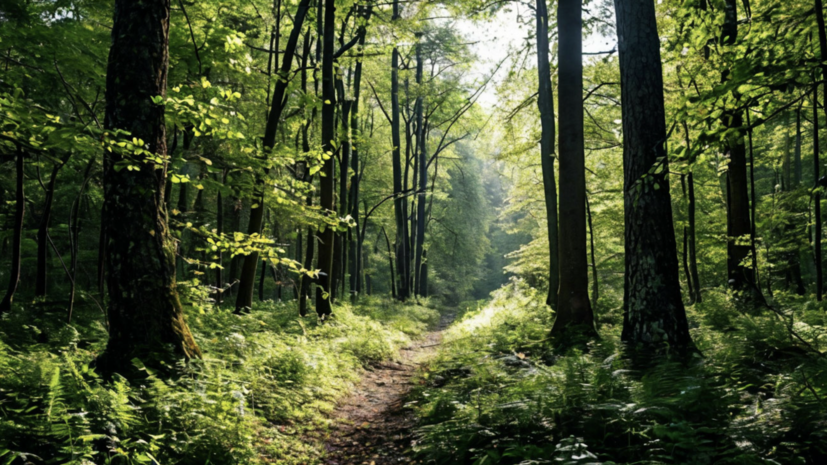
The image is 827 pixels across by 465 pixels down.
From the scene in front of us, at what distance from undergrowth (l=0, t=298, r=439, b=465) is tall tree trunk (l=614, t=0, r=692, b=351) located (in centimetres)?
408

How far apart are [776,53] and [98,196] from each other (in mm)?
14668

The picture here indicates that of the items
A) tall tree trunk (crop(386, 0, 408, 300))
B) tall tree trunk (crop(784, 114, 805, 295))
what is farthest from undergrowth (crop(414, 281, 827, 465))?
tall tree trunk (crop(386, 0, 408, 300))

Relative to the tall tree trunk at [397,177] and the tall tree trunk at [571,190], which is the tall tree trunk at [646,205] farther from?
the tall tree trunk at [397,177]

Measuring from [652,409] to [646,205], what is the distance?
2.88 metres

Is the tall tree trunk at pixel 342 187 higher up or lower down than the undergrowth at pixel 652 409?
higher up

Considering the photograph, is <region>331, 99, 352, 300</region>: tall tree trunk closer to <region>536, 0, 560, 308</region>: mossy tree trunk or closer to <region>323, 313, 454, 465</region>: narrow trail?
<region>323, 313, 454, 465</region>: narrow trail

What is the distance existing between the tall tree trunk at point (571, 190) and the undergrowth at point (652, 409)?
6.64 feet

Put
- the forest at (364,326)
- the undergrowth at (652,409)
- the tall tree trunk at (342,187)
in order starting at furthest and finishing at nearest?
the tall tree trunk at (342,187) → the forest at (364,326) → the undergrowth at (652,409)

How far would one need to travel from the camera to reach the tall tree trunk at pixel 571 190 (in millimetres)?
7758

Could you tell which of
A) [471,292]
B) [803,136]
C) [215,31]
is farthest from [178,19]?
[471,292]

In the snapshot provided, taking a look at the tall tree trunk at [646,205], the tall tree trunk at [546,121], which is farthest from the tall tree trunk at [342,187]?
the tall tree trunk at [646,205]

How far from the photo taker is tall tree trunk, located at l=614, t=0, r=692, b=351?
5.26 metres

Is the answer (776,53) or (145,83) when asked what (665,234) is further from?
(145,83)

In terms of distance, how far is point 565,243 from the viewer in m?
7.92
